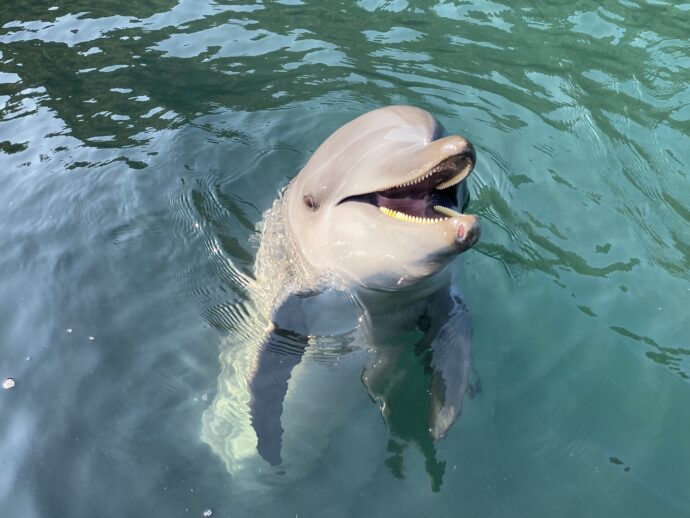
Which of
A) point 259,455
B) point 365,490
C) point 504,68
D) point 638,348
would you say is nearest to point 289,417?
point 259,455

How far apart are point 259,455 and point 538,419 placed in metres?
2.01

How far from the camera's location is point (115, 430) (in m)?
4.84

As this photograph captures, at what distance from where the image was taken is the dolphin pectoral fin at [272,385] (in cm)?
479

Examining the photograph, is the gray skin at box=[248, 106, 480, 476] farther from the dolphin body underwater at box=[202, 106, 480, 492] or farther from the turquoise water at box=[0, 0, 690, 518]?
the turquoise water at box=[0, 0, 690, 518]

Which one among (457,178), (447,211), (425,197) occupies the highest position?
(457,178)

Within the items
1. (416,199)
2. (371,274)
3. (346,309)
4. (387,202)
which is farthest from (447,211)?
(346,309)

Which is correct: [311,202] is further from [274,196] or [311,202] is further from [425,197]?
[274,196]

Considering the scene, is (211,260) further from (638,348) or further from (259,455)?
(638,348)

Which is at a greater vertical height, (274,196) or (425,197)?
(425,197)

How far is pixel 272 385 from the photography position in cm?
497

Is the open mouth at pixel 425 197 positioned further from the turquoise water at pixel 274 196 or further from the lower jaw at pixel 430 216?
the turquoise water at pixel 274 196

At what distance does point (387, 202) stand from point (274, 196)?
261cm

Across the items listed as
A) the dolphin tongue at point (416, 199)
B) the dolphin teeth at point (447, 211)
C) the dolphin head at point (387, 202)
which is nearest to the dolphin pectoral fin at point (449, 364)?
the dolphin head at point (387, 202)

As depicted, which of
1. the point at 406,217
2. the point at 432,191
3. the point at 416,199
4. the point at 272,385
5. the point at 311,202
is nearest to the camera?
the point at 406,217
